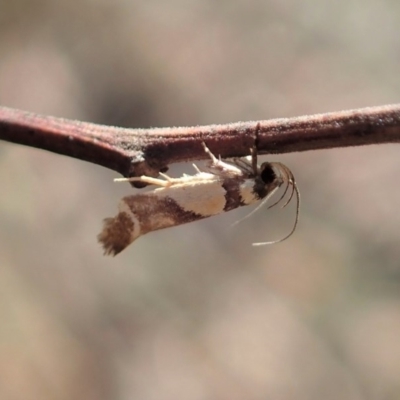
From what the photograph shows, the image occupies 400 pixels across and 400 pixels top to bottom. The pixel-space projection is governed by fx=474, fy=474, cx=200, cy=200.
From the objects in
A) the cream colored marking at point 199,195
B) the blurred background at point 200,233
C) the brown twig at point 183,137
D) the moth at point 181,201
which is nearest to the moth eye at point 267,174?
the moth at point 181,201

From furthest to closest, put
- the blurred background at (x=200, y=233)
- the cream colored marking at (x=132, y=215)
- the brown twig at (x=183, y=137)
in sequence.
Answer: the blurred background at (x=200, y=233) → the cream colored marking at (x=132, y=215) → the brown twig at (x=183, y=137)

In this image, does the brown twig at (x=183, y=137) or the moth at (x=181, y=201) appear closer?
the brown twig at (x=183, y=137)

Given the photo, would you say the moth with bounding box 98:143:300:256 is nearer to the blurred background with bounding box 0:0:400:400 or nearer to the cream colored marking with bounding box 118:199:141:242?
the cream colored marking with bounding box 118:199:141:242

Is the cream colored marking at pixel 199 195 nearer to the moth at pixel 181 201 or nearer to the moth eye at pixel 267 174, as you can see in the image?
the moth at pixel 181 201

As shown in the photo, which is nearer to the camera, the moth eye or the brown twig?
the brown twig

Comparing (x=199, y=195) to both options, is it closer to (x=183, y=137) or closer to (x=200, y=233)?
(x=183, y=137)

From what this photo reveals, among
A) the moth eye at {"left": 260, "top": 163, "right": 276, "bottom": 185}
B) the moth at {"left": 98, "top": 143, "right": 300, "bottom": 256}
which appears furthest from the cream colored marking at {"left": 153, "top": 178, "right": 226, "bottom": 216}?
the moth eye at {"left": 260, "top": 163, "right": 276, "bottom": 185}
